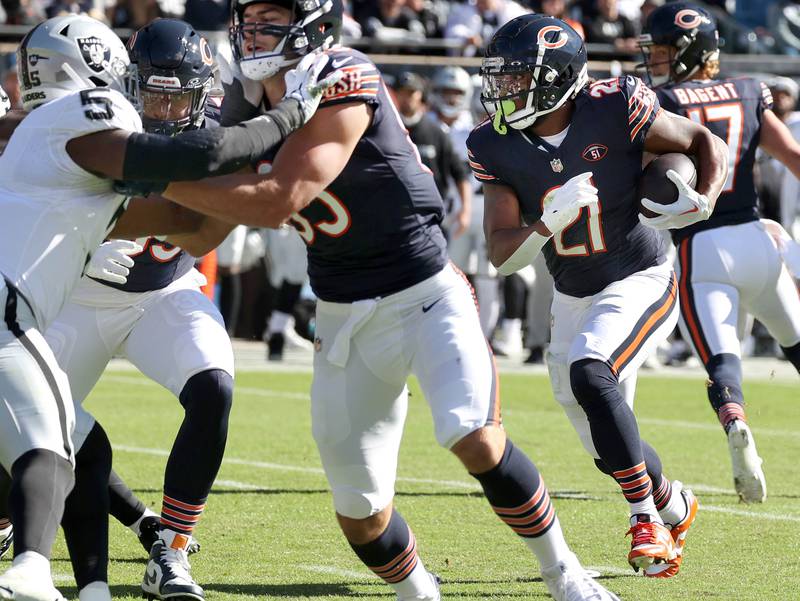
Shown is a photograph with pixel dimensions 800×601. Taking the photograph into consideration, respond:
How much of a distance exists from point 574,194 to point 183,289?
148cm

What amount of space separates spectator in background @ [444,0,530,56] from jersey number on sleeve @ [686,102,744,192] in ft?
28.8

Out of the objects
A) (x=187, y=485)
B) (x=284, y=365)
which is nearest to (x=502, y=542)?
(x=187, y=485)

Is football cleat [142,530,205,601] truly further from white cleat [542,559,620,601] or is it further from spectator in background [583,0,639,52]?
spectator in background [583,0,639,52]

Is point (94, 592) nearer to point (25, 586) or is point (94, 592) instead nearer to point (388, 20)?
point (25, 586)

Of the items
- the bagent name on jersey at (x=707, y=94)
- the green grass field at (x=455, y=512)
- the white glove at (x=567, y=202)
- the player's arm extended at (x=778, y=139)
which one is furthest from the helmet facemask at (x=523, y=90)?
the player's arm extended at (x=778, y=139)

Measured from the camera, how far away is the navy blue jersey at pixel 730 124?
20.4 feet

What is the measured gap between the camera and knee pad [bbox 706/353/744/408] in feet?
19.6

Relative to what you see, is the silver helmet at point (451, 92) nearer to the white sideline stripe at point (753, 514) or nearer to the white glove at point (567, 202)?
the white sideline stripe at point (753, 514)

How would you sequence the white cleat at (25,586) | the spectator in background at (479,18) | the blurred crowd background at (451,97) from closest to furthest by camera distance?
the white cleat at (25,586)
the blurred crowd background at (451,97)
the spectator in background at (479,18)

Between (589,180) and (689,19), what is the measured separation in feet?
5.96

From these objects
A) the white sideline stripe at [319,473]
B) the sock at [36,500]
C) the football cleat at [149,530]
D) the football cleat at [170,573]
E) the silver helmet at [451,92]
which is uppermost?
the sock at [36,500]

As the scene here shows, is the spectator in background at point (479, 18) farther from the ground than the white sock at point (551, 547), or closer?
closer

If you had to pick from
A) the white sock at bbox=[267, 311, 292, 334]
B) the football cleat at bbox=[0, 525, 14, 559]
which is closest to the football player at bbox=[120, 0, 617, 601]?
the football cleat at bbox=[0, 525, 14, 559]

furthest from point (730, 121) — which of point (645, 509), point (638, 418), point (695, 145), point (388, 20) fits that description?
point (388, 20)
